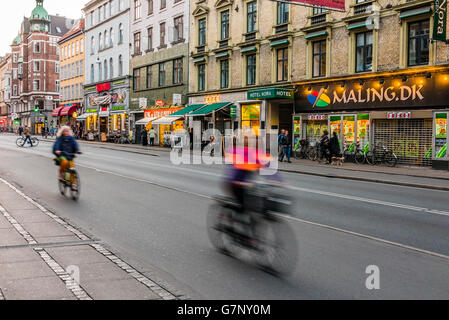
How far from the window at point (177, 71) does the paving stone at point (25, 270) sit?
36.3m

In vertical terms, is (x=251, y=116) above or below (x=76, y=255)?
above

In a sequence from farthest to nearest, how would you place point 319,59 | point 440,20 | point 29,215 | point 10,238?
point 319,59 → point 440,20 → point 29,215 → point 10,238

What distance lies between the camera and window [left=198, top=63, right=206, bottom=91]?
37.8 meters

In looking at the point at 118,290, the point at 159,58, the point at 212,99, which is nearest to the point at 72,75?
the point at 159,58

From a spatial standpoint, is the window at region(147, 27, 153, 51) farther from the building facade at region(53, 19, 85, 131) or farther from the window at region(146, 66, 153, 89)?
the building facade at region(53, 19, 85, 131)

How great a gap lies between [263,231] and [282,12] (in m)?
26.0

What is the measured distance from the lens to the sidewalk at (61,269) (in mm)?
4617

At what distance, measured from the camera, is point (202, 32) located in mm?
38000

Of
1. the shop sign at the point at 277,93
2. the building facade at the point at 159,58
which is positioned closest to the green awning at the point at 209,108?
the building facade at the point at 159,58

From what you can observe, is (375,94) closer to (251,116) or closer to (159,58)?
(251,116)

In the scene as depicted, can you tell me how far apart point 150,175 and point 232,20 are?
67.6 ft

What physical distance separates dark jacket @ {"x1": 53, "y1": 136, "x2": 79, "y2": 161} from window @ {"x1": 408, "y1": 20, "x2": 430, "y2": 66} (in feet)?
54.1

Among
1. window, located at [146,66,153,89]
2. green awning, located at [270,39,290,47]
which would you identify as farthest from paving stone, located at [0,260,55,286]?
window, located at [146,66,153,89]
